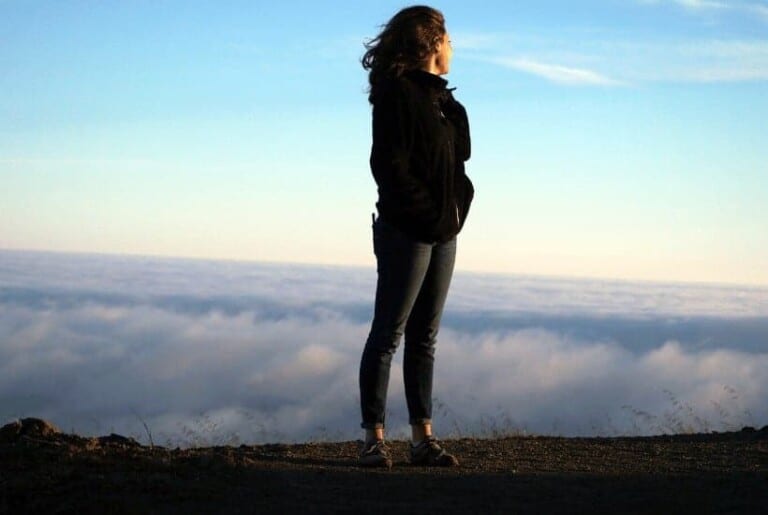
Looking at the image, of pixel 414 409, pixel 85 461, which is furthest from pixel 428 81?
pixel 85 461

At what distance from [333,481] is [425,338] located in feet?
3.20

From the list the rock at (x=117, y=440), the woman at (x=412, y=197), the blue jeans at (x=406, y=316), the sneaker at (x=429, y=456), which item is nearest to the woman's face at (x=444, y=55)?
the woman at (x=412, y=197)

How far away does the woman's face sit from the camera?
5.52m

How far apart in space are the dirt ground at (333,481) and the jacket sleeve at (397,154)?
4.43 feet

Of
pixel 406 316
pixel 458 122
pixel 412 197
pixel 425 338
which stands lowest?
pixel 425 338

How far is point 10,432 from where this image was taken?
6.38 m

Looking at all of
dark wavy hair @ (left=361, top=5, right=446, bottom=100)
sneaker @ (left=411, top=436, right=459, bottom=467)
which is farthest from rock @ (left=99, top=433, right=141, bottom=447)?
dark wavy hair @ (left=361, top=5, right=446, bottom=100)

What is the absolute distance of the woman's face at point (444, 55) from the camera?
5.52m

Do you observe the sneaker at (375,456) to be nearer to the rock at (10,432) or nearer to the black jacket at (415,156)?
the black jacket at (415,156)

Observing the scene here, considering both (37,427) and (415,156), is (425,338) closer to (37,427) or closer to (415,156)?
(415,156)

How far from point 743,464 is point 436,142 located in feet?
9.14

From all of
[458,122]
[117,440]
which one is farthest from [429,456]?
[117,440]

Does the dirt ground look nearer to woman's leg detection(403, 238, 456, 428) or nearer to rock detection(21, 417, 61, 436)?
rock detection(21, 417, 61, 436)

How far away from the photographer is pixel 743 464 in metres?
6.36
